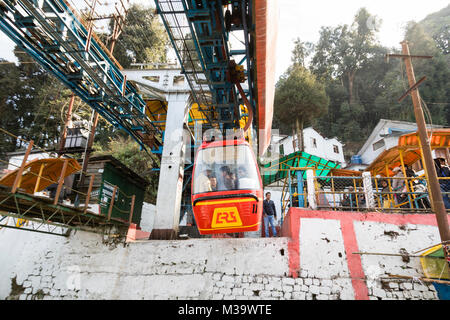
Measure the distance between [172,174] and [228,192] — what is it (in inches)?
171

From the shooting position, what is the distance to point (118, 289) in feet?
24.1

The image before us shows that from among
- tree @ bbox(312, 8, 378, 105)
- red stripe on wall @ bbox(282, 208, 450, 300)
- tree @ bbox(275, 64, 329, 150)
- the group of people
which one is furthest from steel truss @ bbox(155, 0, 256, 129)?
tree @ bbox(312, 8, 378, 105)

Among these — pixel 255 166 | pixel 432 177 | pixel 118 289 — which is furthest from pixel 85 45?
pixel 432 177

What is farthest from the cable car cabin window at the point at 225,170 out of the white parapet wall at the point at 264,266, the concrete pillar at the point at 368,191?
the concrete pillar at the point at 368,191

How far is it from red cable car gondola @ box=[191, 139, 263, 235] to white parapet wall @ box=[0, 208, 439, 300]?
1.59 metres

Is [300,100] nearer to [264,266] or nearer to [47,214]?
[264,266]

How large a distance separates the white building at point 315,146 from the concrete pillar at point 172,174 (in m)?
19.2

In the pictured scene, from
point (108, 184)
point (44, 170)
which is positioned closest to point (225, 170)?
point (44, 170)

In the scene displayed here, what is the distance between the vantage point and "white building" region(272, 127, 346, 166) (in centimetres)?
2803

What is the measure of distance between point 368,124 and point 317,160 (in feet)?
95.6

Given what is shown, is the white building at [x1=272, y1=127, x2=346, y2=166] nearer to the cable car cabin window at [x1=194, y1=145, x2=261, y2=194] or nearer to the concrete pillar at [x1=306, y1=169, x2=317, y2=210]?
the concrete pillar at [x1=306, y1=169, x2=317, y2=210]

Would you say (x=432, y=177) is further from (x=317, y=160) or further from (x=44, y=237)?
(x=44, y=237)

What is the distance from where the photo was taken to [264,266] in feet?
22.7

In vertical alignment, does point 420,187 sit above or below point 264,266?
above
